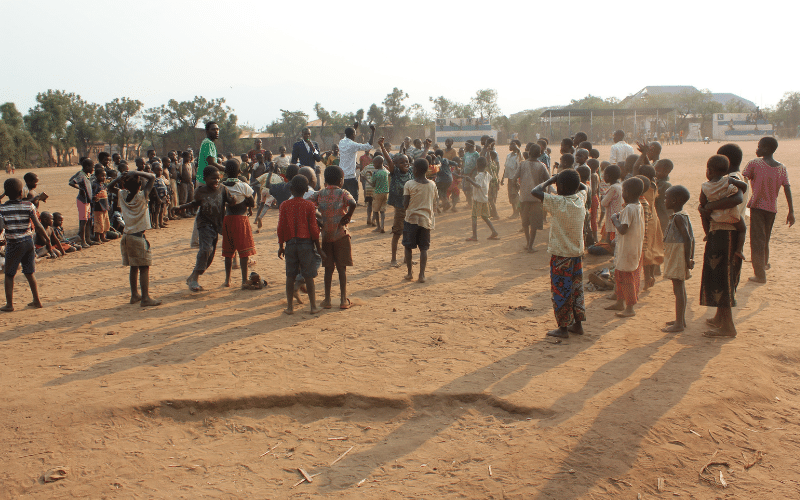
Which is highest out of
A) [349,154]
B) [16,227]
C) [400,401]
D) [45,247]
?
[349,154]

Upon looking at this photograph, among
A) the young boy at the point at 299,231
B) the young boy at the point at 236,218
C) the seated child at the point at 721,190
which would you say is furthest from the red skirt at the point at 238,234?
the seated child at the point at 721,190

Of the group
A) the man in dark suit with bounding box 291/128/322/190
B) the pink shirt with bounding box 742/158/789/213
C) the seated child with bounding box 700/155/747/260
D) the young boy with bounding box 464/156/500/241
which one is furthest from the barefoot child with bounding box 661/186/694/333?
the man in dark suit with bounding box 291/128/322/190

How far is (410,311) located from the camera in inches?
243

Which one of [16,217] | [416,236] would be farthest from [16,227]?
[416,236]

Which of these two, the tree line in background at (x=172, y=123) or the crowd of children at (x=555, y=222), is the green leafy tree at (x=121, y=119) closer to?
the tree line in background at (x=172, y=123)

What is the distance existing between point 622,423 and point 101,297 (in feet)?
20.4

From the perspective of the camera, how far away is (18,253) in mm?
6238

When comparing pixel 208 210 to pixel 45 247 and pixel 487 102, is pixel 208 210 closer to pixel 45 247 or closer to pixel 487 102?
pixel 45 247

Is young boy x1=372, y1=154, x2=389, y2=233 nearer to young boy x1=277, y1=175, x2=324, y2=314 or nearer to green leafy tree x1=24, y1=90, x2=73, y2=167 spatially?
young boy x1=277, y1=175, x2=324, y2=314

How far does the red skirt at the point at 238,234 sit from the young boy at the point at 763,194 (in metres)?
5.84

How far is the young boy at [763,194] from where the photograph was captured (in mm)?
6605

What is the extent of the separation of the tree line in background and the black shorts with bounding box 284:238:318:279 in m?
45.5

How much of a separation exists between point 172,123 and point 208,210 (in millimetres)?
59864

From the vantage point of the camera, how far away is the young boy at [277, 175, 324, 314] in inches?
230
